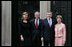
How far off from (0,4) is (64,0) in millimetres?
3166

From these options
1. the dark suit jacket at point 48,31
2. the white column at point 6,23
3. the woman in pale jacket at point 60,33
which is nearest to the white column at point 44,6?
the white column at point 6,23

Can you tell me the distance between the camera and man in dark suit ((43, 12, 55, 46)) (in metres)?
15.1

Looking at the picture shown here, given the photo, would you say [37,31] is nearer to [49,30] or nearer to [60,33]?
[49,30]

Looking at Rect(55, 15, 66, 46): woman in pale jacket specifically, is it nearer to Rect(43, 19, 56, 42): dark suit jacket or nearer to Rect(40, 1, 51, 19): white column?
Rect(43, 19, 56, 42): dark suit jacket

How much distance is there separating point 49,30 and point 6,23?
3.89 meters

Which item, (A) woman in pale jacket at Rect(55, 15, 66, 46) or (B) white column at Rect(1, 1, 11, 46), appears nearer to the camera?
(A) woman in pale jacket at Rect(55, 15, 66, 46)

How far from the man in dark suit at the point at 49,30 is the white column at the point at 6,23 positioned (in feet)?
12.1

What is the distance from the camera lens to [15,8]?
1877 centimetres

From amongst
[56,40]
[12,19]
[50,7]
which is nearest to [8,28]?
[12,19]

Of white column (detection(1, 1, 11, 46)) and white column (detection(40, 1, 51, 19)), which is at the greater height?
white column (detection(40, 1, 51, 19))

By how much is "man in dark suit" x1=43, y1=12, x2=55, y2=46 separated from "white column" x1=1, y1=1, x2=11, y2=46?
3.70 meters

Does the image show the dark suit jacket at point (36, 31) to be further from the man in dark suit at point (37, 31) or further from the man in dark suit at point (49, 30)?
the man in dark suit at point (49, 30)

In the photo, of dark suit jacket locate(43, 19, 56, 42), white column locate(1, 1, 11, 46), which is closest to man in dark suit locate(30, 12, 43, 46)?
dark suit jacket locate(43, 19, 56, 42)

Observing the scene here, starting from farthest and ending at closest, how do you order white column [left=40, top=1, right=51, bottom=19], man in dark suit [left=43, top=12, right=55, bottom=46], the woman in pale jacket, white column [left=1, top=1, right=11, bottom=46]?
white column [left=40, top=1, right=51, bottom=19], white column [left=1, top=1, right=11, bottom=46], the woman in pale jacket, man in dark suit [left=43, top=12, right=55, bottom=46]
